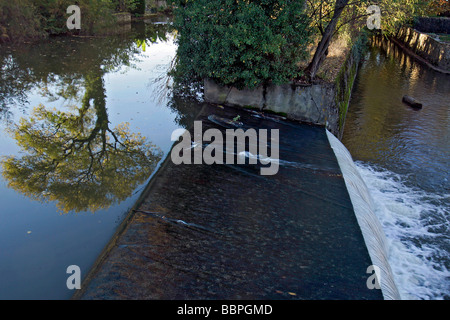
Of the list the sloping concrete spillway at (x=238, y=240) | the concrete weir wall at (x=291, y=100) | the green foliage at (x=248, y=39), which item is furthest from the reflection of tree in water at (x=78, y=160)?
the concrete weir wall at (x=291, y=100)

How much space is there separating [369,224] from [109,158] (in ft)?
15.3

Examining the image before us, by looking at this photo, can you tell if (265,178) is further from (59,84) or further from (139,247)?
(59,84)

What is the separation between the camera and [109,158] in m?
→ 6.86

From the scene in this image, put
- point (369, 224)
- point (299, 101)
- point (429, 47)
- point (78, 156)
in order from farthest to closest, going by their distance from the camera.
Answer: point (429, 47), point (299, 101), point (78, 156), point (369, 224)

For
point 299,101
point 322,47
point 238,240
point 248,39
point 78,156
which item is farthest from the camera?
point 322,47

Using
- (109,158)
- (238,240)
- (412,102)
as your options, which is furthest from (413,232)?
(412,102)

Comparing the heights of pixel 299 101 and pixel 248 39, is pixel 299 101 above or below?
below

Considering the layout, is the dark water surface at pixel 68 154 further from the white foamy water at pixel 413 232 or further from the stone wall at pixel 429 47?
the stone wall at pixel 429 47

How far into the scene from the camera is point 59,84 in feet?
36.4

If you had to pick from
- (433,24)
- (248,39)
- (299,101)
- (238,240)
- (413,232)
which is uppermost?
(433,24)

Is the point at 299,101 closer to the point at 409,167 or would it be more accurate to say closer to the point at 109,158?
the point at 409,167

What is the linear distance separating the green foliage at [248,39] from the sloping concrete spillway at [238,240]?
10.2 ft

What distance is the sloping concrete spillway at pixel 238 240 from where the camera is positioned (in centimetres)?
365

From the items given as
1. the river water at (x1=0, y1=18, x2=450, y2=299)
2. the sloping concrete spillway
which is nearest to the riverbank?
the river water at (x1=0, y1=18, x2=450, y2=299)
